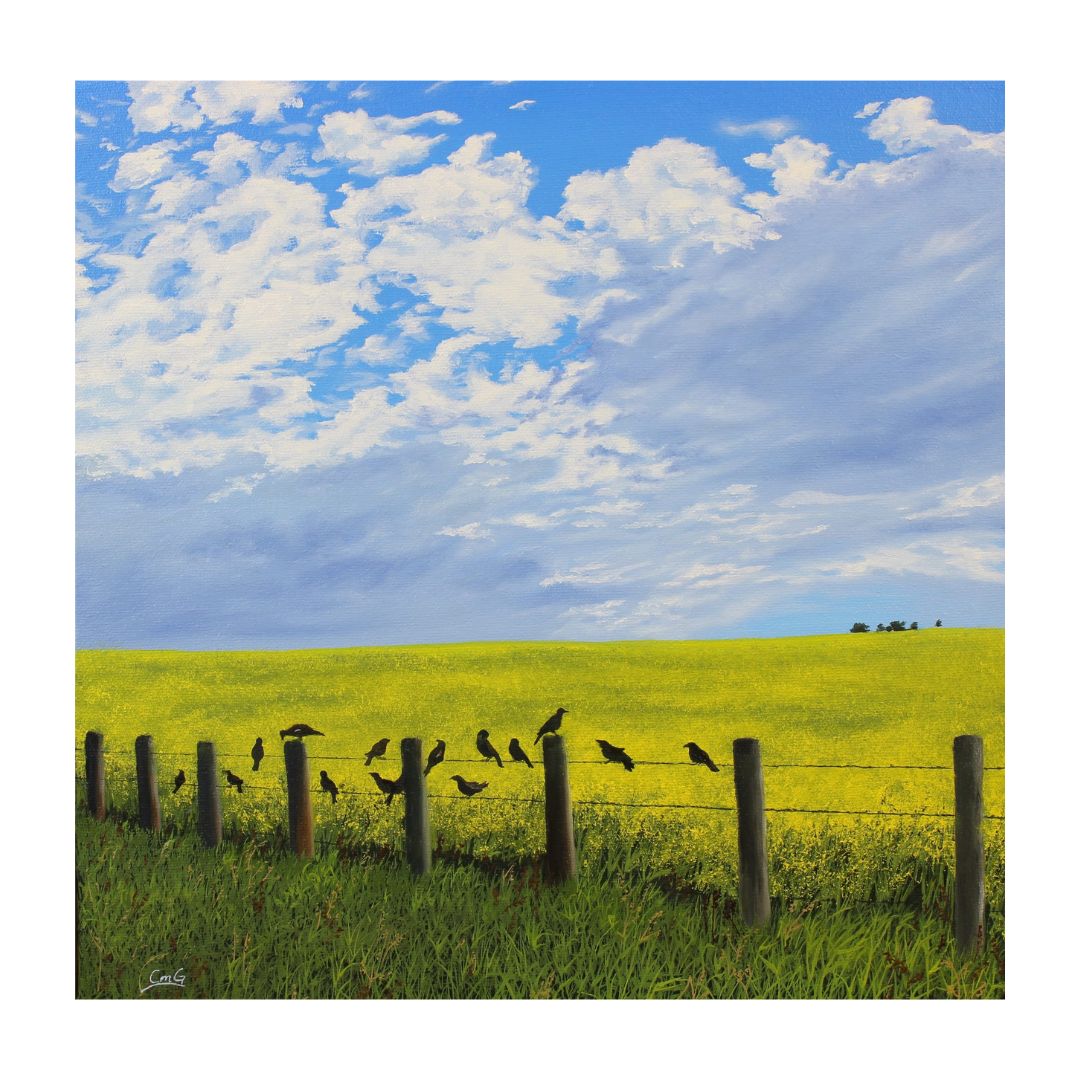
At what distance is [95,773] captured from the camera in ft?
16.9

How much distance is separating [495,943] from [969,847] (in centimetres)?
239

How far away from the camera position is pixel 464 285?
4875 millimetres

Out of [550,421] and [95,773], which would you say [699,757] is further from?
[95,773]

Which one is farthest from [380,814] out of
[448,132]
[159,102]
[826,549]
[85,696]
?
[159,102]

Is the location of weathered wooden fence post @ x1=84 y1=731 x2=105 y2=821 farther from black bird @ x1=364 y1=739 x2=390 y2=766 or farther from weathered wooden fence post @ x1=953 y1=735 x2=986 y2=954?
weathered wooden fence post @ x1=953 y1=735 x2=986 y2=954

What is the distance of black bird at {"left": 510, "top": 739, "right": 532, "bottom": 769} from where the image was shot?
5.02 m

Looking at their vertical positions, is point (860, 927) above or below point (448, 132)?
below

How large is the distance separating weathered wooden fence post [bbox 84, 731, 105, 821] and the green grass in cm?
7

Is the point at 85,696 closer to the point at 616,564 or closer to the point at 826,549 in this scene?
the point at 616,564

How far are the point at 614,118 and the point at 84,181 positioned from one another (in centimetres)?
294

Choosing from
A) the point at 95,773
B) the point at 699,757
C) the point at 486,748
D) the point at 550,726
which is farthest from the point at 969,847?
the point at 95,773

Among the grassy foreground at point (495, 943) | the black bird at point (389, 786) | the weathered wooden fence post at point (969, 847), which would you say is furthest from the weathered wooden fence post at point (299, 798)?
the weathered wooden fence post at point (969, 847)
